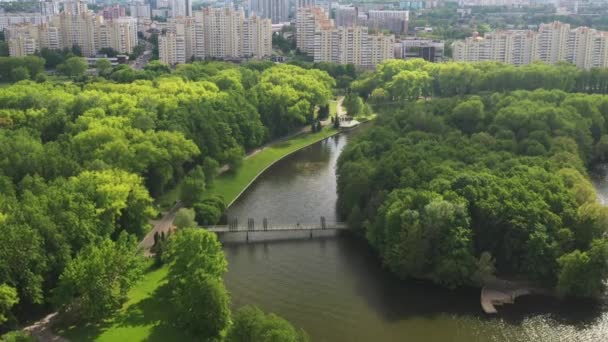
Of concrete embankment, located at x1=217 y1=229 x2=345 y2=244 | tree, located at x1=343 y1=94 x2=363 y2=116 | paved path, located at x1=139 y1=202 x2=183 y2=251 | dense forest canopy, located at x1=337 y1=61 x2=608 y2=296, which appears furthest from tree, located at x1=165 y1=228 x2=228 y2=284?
tree, located at x1=343 y1=94 x2=363 y2=116

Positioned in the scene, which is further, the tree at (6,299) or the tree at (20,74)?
the tree at (20,74)

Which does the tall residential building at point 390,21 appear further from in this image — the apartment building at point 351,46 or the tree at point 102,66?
the tree at point 102,66

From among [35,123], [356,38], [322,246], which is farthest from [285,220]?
[356,38]

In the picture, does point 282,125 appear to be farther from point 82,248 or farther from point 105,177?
point 82,248

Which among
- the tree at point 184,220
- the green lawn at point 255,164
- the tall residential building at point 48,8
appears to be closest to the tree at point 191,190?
the green lawn at point 255,164

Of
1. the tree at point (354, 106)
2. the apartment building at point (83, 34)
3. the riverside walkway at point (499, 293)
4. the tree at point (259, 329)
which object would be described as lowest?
the riverside walkway at point (499, 293)

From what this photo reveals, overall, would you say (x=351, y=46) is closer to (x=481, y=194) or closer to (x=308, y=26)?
(x=308, y=26)
